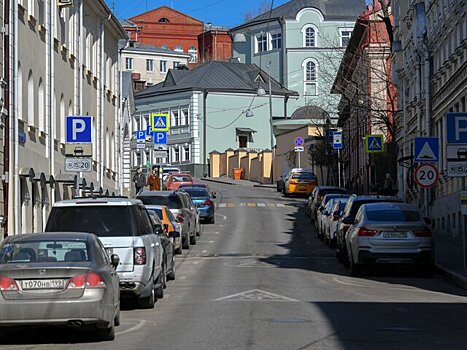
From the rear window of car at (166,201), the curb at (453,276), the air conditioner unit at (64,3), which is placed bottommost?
the curb at (453,276)

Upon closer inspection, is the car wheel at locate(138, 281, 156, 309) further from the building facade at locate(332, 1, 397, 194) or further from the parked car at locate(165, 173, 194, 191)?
the parked car at locate(165, 173, 194, 191)

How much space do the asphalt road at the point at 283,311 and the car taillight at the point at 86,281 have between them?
721 mm

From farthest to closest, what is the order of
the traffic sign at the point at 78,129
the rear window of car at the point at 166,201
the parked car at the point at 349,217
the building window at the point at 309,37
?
the building window at the point at 309,37 < the rear window of car at the point at 166,201 < the parked car at the point at 349,217 < the traffic sign at the point at 78,129

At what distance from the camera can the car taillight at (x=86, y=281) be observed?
12563mm

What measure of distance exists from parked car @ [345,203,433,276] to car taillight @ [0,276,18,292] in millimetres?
11403

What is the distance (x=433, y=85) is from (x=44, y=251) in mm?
29233

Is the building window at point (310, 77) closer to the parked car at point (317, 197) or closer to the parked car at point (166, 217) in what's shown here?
the parked car at point (317, 197)

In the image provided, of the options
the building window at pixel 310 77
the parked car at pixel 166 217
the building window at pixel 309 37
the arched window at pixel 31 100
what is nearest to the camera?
the parked car at pixel 166 217

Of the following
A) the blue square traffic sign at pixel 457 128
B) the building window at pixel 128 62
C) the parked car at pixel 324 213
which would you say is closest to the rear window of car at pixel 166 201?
the parked car at pixel 324 213

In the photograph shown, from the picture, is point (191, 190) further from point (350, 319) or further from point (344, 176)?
point (344, 176)

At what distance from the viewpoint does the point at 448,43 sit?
3675 centimetres

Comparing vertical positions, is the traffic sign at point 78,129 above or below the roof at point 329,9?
below

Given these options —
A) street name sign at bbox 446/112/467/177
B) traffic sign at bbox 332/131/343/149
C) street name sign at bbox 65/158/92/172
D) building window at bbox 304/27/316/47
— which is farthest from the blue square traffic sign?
building window at bbox 304/27/316/47

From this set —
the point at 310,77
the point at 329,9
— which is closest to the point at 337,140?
the point at 310,77
